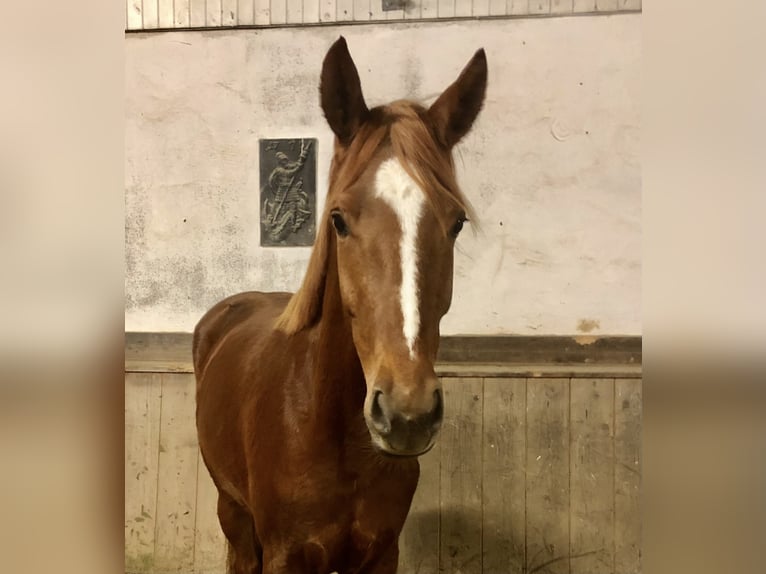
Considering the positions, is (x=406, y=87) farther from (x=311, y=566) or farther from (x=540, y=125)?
(x=311, y=566)

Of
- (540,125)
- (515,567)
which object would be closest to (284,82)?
(540,125)

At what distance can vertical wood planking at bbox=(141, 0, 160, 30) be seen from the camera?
989mm

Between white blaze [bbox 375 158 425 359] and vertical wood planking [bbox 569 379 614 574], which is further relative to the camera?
vertical wood planking [bbox 569 379 614 574]

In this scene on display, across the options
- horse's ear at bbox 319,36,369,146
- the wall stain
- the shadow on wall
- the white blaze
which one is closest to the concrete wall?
the wall stain

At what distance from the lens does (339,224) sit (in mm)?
789

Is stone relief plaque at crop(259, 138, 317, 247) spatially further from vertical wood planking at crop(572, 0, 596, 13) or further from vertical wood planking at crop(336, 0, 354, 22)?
vertical wood planking at crop(572, 0, 596, 13)

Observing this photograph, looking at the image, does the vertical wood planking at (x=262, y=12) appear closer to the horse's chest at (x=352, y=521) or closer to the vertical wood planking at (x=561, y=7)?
the vertical wood planking at (x=561, y=7)

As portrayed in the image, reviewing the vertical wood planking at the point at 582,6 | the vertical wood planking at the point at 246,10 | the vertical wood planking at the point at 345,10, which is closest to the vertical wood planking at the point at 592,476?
the vertical wood planking at the point at 582,6

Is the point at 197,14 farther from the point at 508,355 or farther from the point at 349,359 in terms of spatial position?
the point at 508,355

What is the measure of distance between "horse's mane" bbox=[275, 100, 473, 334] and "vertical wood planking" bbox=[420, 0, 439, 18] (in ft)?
0.66

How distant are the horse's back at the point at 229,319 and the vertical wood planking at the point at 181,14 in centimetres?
49

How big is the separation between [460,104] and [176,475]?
829 millimetres

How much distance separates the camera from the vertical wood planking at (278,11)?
3.18ft

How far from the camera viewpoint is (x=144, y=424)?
3.34 feet
